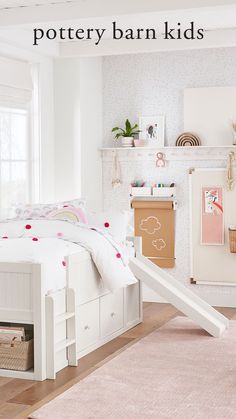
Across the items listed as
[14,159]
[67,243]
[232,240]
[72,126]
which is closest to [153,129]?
[72,126]

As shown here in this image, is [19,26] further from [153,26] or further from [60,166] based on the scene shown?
[60,166]

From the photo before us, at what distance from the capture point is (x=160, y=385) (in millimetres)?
3686

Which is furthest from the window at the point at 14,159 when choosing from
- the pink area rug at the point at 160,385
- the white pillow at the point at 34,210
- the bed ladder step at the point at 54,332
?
the pink area rug at the point at 160,385

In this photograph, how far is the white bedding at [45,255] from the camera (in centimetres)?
395

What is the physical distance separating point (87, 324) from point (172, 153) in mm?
2223

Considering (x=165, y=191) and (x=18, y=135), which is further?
(x=165, y=191)

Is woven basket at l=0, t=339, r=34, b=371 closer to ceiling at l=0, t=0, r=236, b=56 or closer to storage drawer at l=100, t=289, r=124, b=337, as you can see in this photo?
storage drawer at l=100, t=289, r=124, b=337

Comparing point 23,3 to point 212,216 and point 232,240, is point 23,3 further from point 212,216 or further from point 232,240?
point 232,240

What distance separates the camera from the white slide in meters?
4.82

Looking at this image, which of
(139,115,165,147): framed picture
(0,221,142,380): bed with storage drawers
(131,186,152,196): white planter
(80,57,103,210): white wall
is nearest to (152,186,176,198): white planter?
(131,186,152,196): white planter

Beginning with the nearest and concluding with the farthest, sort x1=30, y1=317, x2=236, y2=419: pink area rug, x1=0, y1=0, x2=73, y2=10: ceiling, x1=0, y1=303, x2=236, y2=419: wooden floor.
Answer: x1=30, y1=317, x2=236, y2=419: pink area rug → x1=0, y1=303, x2=236, y2=419: wooden floor → x1=0, y1=0, x2=73, y2=10: ceiling

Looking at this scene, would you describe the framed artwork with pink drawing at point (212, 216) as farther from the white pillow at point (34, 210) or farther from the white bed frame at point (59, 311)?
the white bed frame at point (59, 311)

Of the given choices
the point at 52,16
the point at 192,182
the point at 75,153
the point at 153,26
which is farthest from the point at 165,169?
the point at 52,16

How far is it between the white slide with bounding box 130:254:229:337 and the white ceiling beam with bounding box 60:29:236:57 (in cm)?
176
